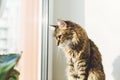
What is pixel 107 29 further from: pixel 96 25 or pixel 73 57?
pixel 73 57

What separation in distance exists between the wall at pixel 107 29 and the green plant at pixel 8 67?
0.49m

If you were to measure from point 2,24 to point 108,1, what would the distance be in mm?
666

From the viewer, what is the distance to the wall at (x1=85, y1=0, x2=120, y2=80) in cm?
127

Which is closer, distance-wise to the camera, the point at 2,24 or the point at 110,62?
the point at 110,62

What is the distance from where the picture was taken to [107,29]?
1.29 metres

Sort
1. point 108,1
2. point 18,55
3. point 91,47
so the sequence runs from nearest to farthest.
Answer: point 91,47 < point 108,1 < point 18,55

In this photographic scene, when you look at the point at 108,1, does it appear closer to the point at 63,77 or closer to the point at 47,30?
the point at 47,30

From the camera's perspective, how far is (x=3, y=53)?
1.41 m

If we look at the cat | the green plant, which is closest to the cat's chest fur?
the cat

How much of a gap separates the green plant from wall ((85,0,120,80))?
0.49 m

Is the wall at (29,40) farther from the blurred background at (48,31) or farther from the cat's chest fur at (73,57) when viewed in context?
the cat's chest fur at (73,57)

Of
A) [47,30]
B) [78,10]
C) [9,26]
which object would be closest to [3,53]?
[9,26]

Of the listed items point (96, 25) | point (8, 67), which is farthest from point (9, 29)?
point (96, 25)

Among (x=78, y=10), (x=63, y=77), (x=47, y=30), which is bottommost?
(x=63, y=77)
